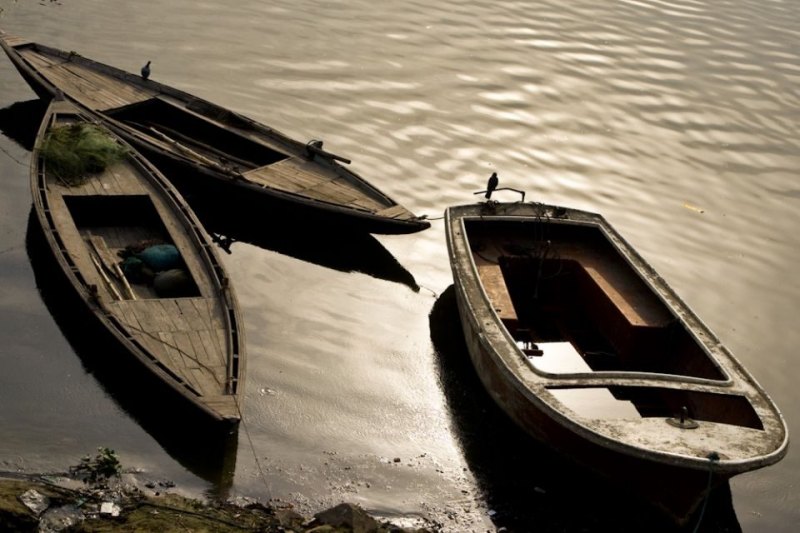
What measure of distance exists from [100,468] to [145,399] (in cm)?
151

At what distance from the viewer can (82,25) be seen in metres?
21.5

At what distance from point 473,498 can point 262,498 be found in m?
2.35

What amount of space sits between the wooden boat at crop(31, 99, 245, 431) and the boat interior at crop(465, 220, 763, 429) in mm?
3616

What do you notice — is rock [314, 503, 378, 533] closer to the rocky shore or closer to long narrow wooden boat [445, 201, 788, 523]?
the rocky shore

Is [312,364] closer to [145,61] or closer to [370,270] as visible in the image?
[370,270]

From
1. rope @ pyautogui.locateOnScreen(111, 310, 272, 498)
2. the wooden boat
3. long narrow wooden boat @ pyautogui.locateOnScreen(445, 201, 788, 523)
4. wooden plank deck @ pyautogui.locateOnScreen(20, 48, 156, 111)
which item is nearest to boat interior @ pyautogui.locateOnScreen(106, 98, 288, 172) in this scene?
wooden plank deck @ pyautogui.locateOnScreen(20, 48, 156, 111)

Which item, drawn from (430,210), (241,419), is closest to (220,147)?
(430,210)

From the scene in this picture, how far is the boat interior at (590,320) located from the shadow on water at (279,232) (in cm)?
161

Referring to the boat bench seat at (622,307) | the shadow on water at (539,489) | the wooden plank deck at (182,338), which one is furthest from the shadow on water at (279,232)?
the wooden plank deck at (182,338)

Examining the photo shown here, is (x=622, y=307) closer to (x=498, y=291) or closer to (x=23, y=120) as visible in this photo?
(x=498, y=291)

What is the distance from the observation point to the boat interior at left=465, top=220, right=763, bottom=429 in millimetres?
12031

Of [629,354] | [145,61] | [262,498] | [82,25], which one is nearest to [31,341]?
[262,498]

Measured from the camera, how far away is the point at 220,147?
17047mm

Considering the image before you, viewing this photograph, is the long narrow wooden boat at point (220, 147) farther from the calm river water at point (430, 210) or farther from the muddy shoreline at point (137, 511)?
the muddy shoreline at point (137, 511)
